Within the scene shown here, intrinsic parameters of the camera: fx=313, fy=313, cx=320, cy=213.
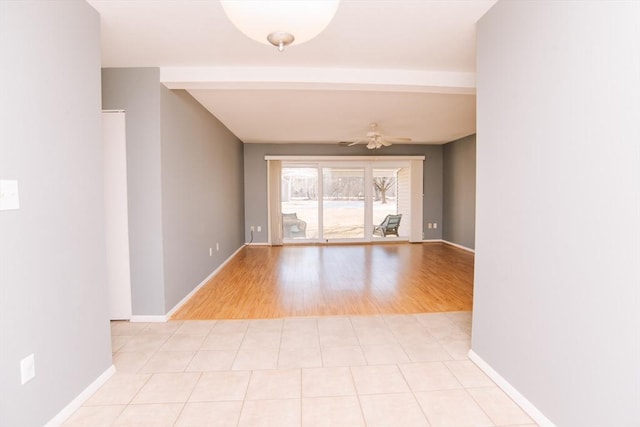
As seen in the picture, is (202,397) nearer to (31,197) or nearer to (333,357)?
(333,357)

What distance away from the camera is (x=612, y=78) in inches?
47.8

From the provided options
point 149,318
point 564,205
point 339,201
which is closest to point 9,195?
point 149,318

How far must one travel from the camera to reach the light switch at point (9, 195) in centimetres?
131

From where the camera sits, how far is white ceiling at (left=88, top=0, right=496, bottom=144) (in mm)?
2033

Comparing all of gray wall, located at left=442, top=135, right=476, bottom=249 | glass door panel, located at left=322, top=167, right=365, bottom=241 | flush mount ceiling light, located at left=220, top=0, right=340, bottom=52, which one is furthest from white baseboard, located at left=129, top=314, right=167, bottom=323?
gray wall, located at left=442, top=135, right=476, bottom=249

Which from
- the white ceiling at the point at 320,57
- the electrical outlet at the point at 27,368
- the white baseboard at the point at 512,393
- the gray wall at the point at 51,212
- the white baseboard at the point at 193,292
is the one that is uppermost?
the white ceiling at the point at 320,57

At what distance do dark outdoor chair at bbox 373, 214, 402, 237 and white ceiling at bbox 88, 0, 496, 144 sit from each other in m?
3.32

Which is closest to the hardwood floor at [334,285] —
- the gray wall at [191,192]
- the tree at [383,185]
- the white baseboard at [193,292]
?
the white baseboard at [193,292]

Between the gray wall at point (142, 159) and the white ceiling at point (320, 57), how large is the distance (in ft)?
0.47

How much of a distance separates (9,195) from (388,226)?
6.86 meters

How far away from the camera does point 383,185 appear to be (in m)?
7.55

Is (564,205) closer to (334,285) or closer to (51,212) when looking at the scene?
(51,212)

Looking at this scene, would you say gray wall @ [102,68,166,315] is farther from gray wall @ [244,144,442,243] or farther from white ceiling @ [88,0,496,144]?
gray wall @ [244,144,442,243]

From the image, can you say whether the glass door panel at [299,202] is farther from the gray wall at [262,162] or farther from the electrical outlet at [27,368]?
the electrical outlet at [27,368]
